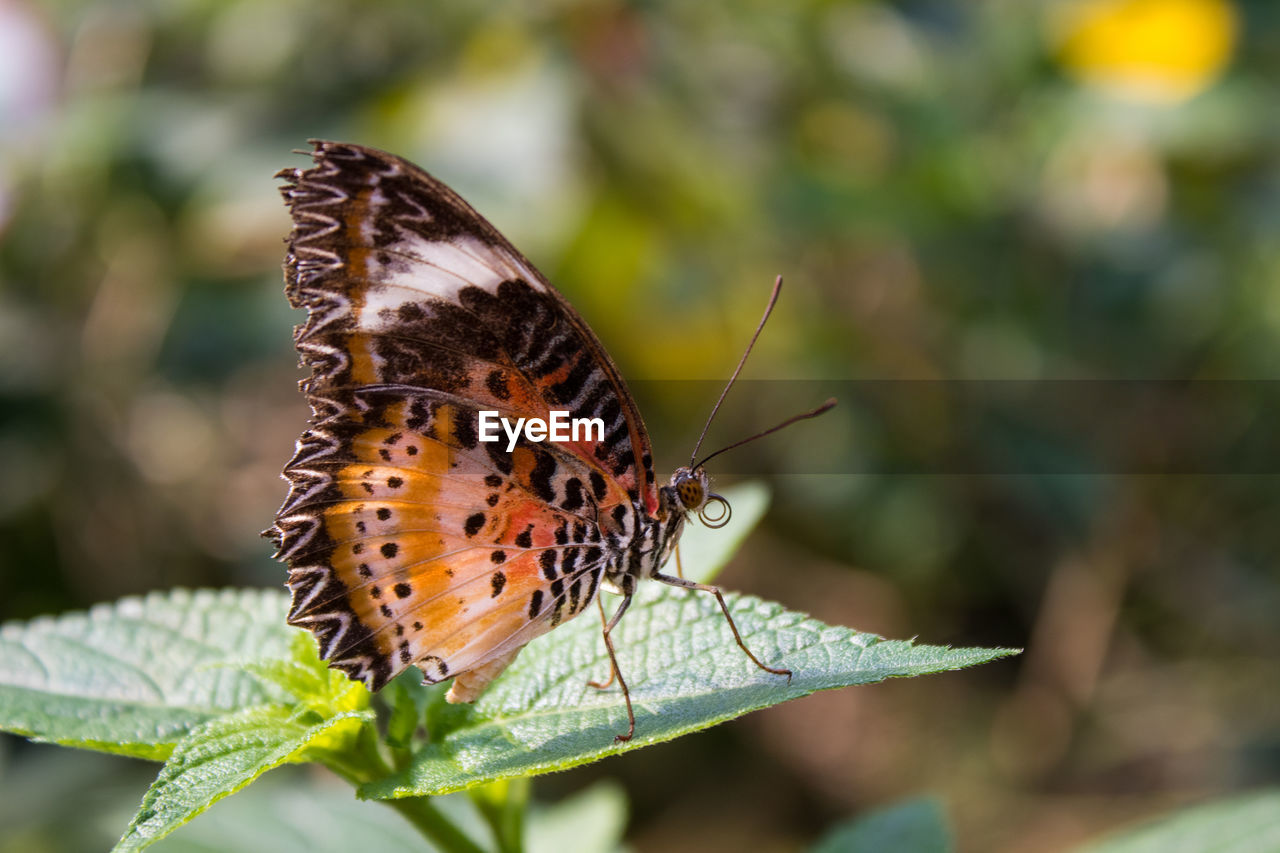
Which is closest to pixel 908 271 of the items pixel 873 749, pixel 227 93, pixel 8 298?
pixel 873 749

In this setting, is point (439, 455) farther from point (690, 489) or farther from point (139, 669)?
point (139, 669)

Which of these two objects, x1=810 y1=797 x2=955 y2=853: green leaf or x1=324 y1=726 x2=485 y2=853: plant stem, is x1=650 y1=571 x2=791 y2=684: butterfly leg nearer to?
x1=324 y1=726 x2=485 y2=853: plant stem

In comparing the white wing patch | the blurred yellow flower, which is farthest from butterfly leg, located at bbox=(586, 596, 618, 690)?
the blurred yellow flower

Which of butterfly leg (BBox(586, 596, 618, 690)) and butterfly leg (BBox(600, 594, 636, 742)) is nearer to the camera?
butterfly leg (BBox(600, 594, 636, 742))

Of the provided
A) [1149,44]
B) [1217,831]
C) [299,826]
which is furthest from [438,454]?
[1149,44]

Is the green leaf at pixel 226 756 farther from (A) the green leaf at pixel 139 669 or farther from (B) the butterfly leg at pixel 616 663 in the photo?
(B) the butterfly leg at pixel 616 663
